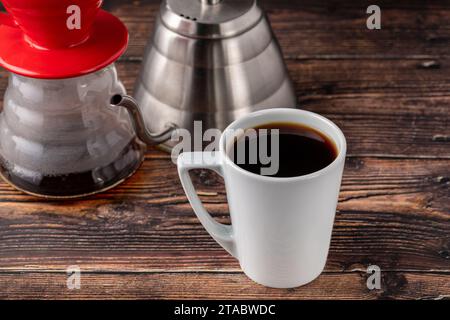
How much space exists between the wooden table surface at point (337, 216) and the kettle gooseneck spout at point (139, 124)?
0.03 m

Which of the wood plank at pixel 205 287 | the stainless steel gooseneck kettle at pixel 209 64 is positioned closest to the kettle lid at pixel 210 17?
the stainless steel gooseneck kettle at pixel 209 64

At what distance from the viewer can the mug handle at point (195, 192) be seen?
0.69 metres

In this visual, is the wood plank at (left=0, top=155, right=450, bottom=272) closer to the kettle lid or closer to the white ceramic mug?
the white ceramic mug

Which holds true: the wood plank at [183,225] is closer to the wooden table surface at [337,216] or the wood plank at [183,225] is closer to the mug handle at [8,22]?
the wooden table surface at [337,216]

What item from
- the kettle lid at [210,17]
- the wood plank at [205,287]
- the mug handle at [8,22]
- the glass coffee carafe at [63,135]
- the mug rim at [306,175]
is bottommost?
the wood plank at [205,287]

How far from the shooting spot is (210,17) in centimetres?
82

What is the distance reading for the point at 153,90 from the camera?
0.88m

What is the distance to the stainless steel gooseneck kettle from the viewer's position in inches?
32.6

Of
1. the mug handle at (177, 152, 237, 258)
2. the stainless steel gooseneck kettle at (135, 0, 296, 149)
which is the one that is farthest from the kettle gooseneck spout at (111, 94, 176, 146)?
the mug handle at (177, 152, 237, 258)

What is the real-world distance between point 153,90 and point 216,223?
198 mm

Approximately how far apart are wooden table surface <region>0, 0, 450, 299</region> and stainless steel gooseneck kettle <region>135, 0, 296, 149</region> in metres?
0.07

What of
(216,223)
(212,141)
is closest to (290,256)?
(216,223)

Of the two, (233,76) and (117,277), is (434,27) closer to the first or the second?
(233,76)

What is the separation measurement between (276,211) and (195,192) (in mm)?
88
